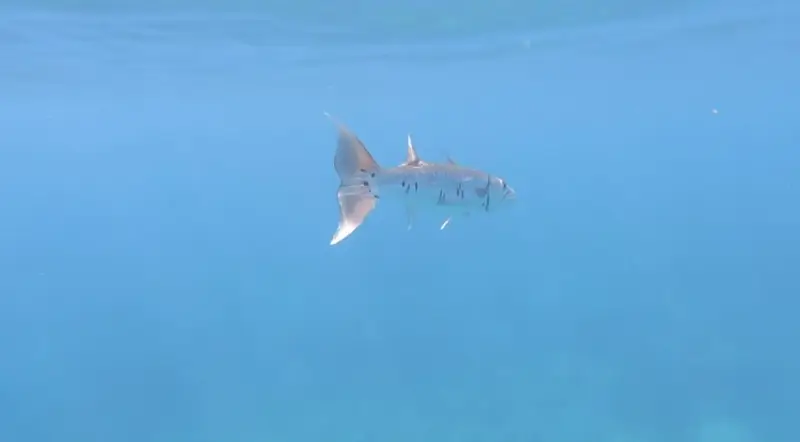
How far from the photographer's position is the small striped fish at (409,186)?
576cm

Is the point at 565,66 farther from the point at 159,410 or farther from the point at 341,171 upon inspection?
the point at 341,171

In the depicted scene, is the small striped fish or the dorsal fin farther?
the dorsal fin

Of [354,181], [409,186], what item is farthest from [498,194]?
[354,181]

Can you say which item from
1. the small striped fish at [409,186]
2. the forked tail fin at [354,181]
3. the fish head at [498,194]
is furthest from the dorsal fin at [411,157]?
the fish head at [498,194]

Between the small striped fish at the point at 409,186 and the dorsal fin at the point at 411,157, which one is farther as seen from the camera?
the dorsal fin at the point at 411,157

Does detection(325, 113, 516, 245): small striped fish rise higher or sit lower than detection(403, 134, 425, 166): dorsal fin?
lower

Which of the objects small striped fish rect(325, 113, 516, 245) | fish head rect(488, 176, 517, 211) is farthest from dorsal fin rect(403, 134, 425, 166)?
fish head rect(488, 176, 517, 211)

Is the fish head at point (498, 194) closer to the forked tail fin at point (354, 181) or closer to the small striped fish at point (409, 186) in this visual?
the small striped fish at point (409, 186)

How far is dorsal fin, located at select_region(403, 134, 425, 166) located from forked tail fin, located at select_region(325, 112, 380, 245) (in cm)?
24

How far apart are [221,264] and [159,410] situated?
1253 centimetres

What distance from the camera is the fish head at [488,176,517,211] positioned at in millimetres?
5820

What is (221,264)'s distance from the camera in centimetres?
2755

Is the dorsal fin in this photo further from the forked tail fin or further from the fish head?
the fish head

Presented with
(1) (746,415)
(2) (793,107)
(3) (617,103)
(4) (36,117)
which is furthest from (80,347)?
(2) (793,107)
